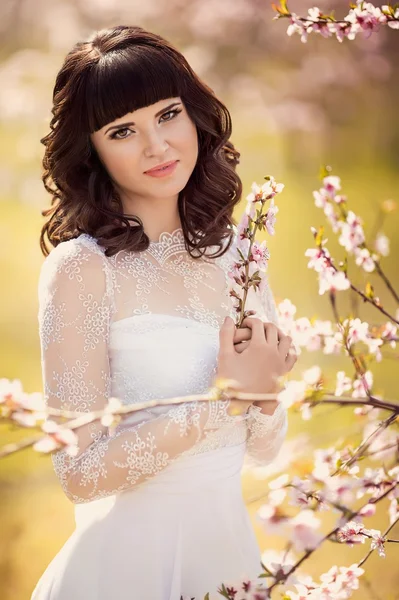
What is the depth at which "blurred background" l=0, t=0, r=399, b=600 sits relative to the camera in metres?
4.66

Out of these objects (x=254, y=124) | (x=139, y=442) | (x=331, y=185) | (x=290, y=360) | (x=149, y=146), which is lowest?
(x=139, y=442)

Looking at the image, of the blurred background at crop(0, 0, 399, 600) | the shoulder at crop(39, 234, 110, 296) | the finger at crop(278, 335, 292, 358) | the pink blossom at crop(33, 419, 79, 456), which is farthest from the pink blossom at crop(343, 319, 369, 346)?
the blurred background at crop(0, 0, 399, 600)

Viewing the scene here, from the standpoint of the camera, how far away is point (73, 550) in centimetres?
147

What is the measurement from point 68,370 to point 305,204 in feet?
14.1

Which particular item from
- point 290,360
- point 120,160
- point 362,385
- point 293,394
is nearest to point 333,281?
point 362,385

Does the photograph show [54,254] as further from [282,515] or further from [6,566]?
[6,566]

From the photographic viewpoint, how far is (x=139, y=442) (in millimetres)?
1371

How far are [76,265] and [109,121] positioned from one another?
270 mm

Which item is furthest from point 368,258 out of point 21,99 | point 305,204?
point 305,204

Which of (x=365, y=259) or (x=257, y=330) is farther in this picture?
(x=257, y=330)

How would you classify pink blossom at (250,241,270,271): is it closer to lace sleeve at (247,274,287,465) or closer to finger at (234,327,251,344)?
finger at (234,327,251,344)

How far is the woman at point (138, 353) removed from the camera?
1379mm

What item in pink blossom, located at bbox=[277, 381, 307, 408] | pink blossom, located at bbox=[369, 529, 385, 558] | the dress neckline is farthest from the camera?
the dress neckline

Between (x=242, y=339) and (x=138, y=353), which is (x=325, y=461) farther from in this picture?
(x=138, y=353)
